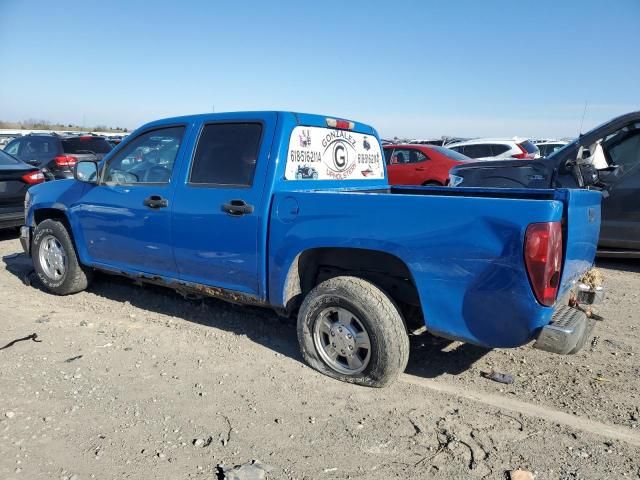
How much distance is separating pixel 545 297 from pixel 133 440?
239cm

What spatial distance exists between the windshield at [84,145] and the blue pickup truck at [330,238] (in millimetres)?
7950

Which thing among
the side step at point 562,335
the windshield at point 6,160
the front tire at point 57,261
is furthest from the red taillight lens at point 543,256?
the windshield at point 6,160

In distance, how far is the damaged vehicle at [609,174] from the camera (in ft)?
21.0

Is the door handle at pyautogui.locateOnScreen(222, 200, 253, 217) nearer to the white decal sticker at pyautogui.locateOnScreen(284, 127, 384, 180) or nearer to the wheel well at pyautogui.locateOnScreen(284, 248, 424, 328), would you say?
the white decal sticker at pyautogui.locateOnScreen(284, 127, 384, 180)

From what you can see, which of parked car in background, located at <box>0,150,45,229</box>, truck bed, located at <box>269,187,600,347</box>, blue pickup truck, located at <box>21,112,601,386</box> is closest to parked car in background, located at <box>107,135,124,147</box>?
parked car in background, located at <box>0,150,45,229</box>

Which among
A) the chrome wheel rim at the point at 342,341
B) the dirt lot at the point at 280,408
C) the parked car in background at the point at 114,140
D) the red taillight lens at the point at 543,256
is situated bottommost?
the dirt lot at the point at 280,408

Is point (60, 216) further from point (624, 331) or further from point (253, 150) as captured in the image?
point (624, 331)

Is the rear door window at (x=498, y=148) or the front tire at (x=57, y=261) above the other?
the rear door window at (x=498, y=148)

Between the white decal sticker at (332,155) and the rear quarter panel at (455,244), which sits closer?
the rear quarter panel at (455,244)

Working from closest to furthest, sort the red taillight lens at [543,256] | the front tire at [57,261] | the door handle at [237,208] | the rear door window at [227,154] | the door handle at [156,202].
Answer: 1. the red taillight lens at [543,256]
2. the door handle at [237,208]
3. the rear door window at [227,154]
4. the door handle at [156,202]
5. the front tire at [57,261]

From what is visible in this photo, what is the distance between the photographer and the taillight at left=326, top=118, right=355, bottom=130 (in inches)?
167

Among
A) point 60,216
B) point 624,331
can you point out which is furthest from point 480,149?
Answer: point 60,216

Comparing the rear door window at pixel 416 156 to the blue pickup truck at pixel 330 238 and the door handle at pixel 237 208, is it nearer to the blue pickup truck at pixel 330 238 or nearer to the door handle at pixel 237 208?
the blue pickup truck at pixel 330 238

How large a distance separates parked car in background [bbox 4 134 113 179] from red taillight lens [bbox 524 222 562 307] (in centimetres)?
1108
